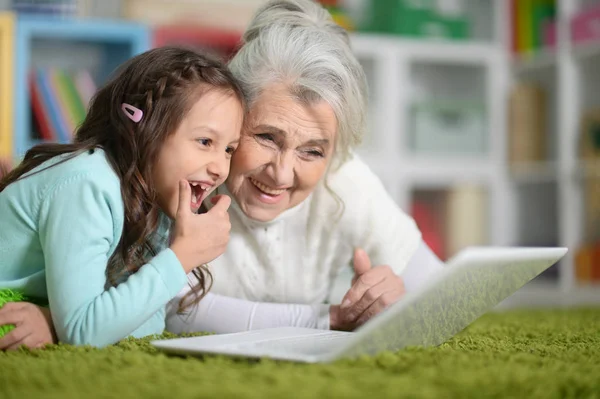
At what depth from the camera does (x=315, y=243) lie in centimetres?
166

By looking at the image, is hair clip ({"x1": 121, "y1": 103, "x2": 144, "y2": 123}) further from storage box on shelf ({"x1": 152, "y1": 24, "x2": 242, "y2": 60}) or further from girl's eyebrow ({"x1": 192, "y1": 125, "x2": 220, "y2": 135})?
storage box on shelf ({"x1": 152, "y1": 24, "x2": 242, "y2": 60})

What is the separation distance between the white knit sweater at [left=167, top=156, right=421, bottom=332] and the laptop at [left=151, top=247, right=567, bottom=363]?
1.47 feet

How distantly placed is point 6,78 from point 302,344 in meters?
2.13

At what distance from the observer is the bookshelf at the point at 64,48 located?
280 cm

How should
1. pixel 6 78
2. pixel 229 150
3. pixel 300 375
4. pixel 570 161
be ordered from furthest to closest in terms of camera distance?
pixel 570 161
pixel 6 78
pixel 229 150
pixel 300 375

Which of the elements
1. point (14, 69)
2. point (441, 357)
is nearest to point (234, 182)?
point (441, 357)

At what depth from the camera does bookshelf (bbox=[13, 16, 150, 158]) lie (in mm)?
2799

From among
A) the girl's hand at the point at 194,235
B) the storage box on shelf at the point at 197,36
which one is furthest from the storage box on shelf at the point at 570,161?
the girl's hand at the point at 194,235

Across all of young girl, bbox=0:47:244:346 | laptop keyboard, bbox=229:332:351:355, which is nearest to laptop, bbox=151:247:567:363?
laptop keyboard, bbox=229:332:351:355

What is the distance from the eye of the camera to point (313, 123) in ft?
4.71

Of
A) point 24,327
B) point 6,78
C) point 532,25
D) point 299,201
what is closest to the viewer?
point 24,327

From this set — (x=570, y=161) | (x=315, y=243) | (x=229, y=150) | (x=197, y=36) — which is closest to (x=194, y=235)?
(x=229, y=150)

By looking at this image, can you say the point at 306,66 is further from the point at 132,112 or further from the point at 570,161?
the point at 570,161

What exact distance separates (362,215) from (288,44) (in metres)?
0.41
